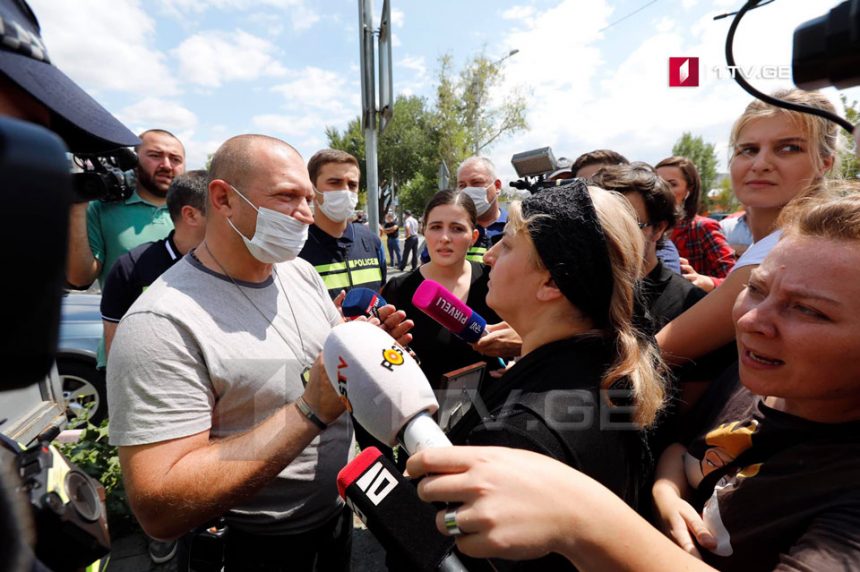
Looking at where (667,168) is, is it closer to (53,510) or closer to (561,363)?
(561,363)

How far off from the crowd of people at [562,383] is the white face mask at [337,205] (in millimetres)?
1620

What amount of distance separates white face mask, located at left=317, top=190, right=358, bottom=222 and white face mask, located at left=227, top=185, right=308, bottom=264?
6.17 feet

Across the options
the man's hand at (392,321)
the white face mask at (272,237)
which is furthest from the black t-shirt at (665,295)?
the white face mask at (272,237)

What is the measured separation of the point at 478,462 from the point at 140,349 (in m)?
1.19

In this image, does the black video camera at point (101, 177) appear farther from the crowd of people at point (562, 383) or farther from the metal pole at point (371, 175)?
the metal pole at point (371, 175)

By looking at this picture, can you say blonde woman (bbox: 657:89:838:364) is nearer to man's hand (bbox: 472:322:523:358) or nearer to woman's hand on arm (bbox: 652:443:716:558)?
woman's hand on arm (bbox: 652:443:716:558)

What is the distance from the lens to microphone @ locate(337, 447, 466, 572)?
91cm

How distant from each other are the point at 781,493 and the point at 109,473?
3632mm

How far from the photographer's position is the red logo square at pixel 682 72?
5121mm

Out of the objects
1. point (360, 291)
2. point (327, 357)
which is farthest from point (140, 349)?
point (360, 291)

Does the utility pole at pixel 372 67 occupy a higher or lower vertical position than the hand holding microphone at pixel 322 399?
higher

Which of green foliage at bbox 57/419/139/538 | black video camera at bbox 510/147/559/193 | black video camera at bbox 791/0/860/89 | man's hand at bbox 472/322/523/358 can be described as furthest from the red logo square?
green foliage at bbox 57/419/139/538

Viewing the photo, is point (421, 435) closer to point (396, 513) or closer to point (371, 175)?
point (396, 513)

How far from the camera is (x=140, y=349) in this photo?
1.42 metres
